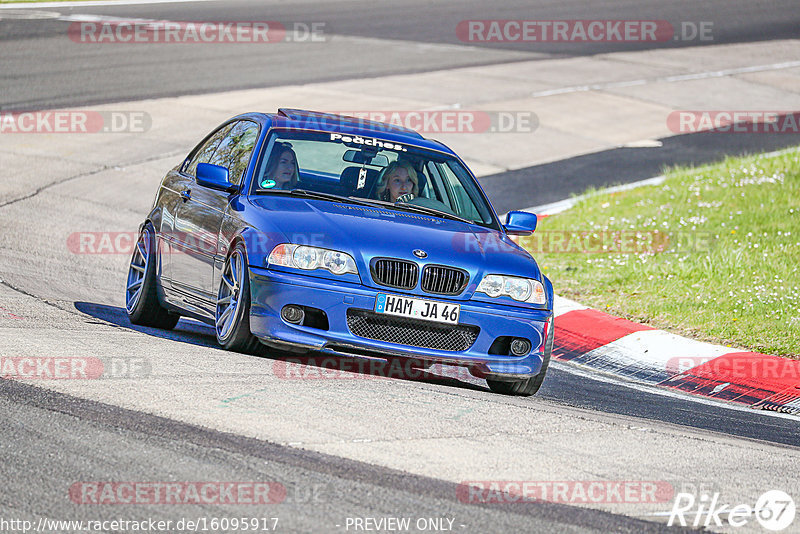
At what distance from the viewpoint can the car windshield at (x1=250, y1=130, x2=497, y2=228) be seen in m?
8.11

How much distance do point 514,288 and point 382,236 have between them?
86 centimetres

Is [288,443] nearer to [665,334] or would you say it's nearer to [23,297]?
[23,297]

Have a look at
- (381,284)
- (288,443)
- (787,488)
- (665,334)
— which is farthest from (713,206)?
(288,443)

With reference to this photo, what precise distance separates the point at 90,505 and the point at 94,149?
A: 500 inches

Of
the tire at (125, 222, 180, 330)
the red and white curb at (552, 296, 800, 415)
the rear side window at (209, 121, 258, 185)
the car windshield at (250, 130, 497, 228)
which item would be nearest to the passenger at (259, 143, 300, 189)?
the car windshield at (250, 130, 497, 228)

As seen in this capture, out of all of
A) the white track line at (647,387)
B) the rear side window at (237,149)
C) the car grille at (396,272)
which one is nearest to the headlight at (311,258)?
the car grille at (396,272)

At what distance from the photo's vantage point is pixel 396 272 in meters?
7.15

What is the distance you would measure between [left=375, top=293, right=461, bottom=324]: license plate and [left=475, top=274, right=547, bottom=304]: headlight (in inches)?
9.0

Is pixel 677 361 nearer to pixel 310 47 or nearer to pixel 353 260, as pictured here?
pixel 353 260

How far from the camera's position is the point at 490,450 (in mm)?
5645

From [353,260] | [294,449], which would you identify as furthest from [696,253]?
[294,449]

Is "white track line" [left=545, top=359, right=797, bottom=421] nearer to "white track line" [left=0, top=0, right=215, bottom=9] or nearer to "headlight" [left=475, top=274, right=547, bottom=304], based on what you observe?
"headlight" [left=475, top=274, right=547, bottom=304]

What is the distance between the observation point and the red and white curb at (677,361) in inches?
342

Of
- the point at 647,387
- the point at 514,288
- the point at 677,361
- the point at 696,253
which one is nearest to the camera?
the point at 514,288
